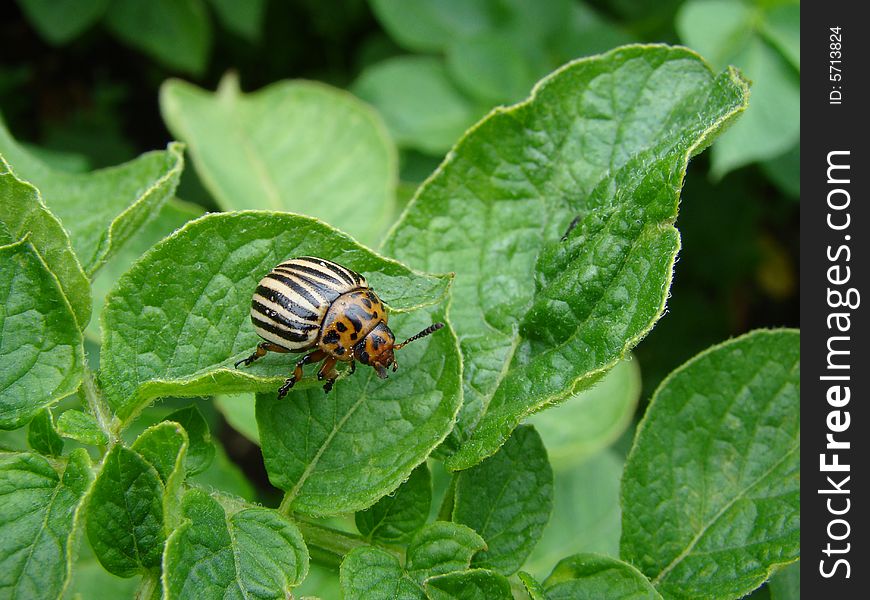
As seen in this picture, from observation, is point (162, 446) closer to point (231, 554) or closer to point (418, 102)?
point (231, 554)

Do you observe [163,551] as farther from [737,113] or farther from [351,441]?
[737,113]

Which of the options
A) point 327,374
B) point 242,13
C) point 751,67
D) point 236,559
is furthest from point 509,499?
point 242,13

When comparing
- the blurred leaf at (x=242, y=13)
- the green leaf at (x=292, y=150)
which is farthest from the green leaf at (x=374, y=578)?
the blurred leaf at (x=242, y=13)

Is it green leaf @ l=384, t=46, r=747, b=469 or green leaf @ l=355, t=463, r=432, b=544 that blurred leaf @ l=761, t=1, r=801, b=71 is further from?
green leaf @ l=355, t=463, r=432, b=544

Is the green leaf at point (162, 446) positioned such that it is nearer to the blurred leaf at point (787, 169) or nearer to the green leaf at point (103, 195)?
the green leaf at point (103, 195)

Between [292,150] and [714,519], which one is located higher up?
[292,150]
